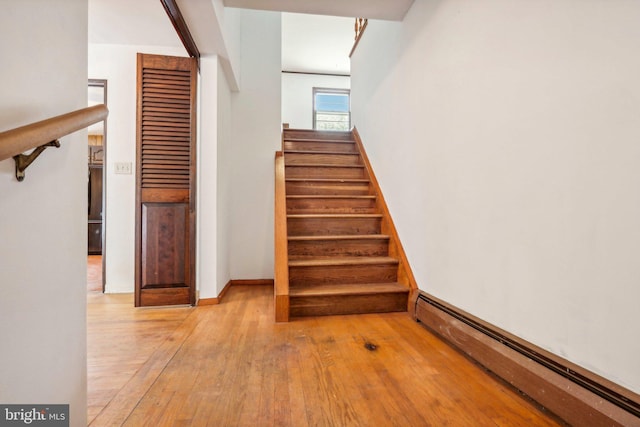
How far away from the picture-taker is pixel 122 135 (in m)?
2.70

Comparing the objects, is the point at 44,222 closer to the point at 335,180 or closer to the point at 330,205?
the point at 330,205

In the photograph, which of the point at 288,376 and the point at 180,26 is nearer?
the point at 288,376

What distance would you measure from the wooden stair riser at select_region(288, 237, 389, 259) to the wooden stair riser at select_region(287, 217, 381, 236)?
178mm

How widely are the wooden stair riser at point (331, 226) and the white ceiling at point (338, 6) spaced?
5.38ft

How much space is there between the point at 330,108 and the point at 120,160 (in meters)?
4.65

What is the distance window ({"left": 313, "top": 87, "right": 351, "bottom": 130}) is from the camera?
638cm

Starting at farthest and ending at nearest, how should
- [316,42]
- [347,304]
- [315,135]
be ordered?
1. [316,42]
2. [315,135]
3. [347,304]

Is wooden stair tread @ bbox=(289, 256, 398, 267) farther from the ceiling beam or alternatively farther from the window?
the window

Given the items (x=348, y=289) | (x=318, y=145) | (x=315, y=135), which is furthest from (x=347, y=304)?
(x=315, y=135)

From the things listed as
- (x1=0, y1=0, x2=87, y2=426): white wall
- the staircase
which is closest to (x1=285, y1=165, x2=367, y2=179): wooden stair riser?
the staircase

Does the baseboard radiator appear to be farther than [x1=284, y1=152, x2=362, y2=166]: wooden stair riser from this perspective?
No

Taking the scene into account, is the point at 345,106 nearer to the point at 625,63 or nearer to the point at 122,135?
the point at 122,135

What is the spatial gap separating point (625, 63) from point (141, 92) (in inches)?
108

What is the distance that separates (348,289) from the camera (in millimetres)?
2154
